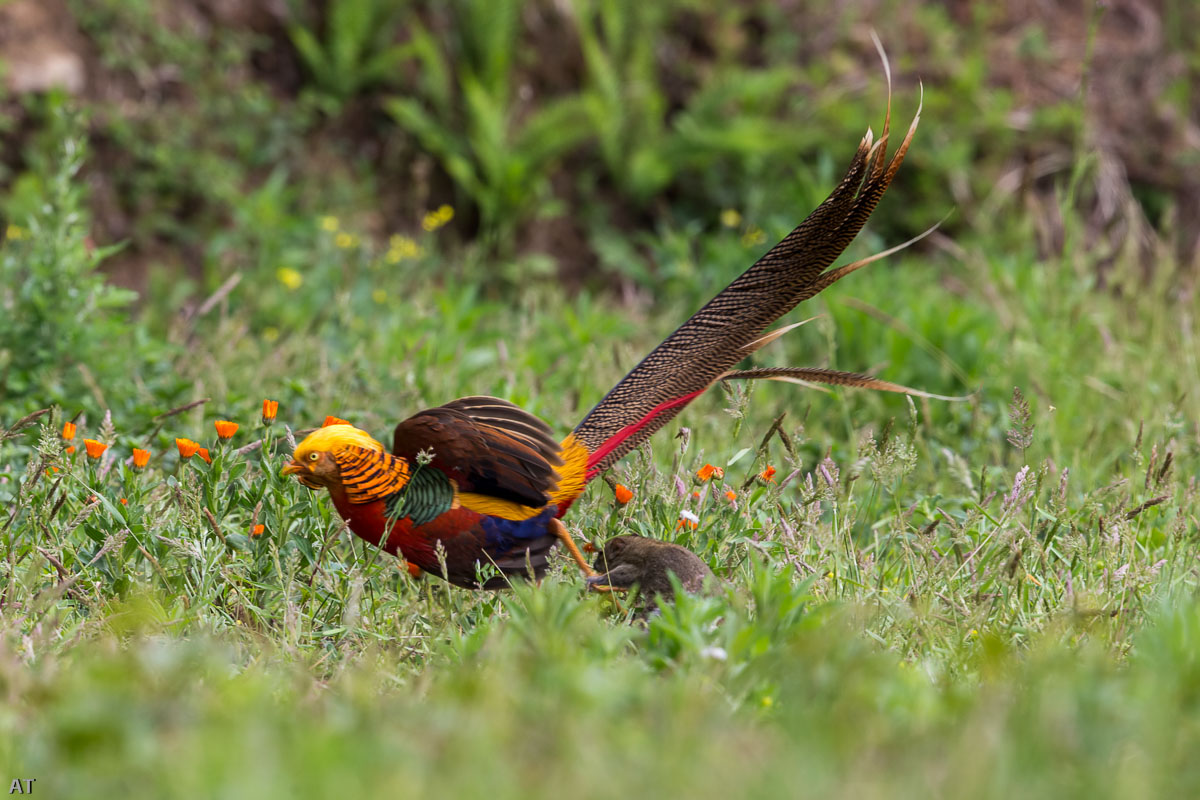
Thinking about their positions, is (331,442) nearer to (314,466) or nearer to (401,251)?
(314,466)

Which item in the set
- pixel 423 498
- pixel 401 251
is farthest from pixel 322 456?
pixel 401 251

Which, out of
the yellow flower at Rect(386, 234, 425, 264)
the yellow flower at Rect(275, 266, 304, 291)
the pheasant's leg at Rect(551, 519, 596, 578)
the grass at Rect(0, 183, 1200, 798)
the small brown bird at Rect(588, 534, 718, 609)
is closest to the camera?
the grass at Rect(0, 183, 1200, 798)

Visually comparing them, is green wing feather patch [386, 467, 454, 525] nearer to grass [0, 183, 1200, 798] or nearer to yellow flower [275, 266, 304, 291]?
grass [0, 183, 1200, 798]

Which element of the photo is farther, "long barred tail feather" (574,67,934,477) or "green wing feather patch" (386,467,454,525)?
"long barred tail feather" (574,67,934,477)

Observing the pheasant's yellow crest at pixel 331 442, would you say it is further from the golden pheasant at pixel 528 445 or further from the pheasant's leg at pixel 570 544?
the pheasant's leg at pixel 570 544

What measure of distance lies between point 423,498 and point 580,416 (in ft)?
4.35

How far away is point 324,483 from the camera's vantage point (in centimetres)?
267

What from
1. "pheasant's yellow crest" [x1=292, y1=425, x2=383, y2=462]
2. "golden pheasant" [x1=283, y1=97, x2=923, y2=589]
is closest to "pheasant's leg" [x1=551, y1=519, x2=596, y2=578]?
"golden pheasant" [x1=283, y1=97, x2=923, y2=589]

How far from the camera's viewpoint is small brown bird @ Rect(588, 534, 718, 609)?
99.3 inches

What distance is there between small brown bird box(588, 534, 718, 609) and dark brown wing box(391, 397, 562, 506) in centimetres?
22

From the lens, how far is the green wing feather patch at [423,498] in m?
2.69

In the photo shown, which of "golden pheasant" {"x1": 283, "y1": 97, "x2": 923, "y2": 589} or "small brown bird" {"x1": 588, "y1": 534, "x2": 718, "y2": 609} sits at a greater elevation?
"golden pheasant" {"x1": 283, "y1": 97, "x2": 923, "y2": 589}

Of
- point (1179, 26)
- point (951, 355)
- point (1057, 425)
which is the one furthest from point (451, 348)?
point (1179, 26)

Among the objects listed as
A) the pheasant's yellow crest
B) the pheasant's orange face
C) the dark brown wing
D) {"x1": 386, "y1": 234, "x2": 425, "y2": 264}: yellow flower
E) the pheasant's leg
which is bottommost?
the pheasant's leg
